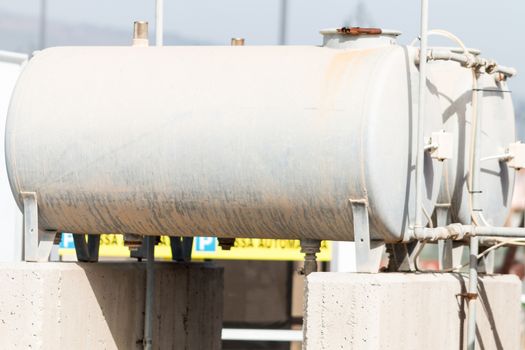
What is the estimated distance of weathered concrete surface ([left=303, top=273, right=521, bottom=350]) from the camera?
26.1ft

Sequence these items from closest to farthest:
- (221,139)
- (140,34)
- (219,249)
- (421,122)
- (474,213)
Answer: (421,122)
(221,139)
(474,213)
(140,34)
(219,249)

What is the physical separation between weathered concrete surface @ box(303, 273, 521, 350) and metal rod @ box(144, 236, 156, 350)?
1948 mm

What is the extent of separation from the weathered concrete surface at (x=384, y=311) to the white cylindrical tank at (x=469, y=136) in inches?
26.3

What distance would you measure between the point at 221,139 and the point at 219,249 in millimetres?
8044

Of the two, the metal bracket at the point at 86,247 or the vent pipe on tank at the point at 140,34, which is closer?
the vent pipe on tank at the point at 140,34

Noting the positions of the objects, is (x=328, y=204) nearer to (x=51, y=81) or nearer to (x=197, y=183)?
(x=197, y=183)

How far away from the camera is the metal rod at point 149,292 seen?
9836mm

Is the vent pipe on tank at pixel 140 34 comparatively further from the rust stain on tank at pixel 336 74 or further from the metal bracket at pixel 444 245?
the metal bracket at pixel 444 245

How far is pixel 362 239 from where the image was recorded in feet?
26.8

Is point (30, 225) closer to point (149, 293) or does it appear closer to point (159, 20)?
point (149, 293)

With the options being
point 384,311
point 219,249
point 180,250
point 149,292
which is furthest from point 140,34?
point 219,249

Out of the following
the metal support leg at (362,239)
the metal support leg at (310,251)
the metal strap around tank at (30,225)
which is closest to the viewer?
the metal support leg at (362,239)

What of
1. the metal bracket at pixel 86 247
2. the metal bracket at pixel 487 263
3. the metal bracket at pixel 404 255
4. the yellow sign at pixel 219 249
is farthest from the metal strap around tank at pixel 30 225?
the yellow sign at pixel 219 249

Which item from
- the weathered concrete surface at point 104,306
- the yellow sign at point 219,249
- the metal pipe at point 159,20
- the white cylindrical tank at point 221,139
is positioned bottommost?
the weathered concrete surface at point 104,306
